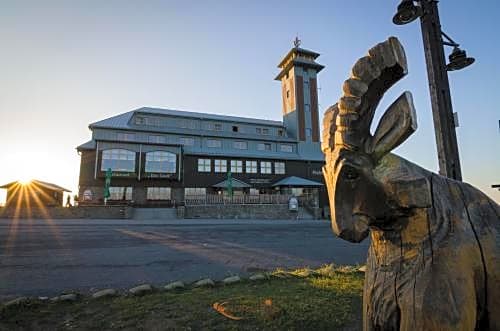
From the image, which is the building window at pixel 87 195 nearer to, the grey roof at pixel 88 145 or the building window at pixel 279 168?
the grey roof at pixel 88 145

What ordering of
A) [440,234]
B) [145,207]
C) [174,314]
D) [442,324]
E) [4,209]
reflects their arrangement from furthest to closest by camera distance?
[145,207], [4,209], [174,314], [440,234], [442,324]

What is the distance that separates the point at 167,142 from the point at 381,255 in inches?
1375

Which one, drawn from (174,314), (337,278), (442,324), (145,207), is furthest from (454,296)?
(145,207)

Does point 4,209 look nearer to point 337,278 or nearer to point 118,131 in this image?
point 118,131

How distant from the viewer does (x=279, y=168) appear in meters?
37.7

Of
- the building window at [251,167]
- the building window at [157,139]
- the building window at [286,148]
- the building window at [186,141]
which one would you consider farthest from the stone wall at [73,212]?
A: the building window at [286,148]

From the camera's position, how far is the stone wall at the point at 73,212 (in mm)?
23938

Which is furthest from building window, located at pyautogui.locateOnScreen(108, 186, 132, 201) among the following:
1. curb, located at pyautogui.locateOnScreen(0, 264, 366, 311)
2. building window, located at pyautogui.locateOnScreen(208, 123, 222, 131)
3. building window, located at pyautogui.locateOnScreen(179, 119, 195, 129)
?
curb, located at pyautogui.locateOnScreen(0, 264, 366, 311)

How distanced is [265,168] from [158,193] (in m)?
13.7

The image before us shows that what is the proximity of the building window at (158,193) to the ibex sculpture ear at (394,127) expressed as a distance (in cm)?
3258

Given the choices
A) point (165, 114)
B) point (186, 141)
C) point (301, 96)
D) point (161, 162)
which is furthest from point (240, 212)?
point (301, 96)

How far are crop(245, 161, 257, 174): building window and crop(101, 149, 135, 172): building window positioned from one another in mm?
13525

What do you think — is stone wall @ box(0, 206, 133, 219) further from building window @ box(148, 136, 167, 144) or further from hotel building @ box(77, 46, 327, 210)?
building window @ box(148, 136, 167, 144)

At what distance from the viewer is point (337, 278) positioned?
16.7ft
